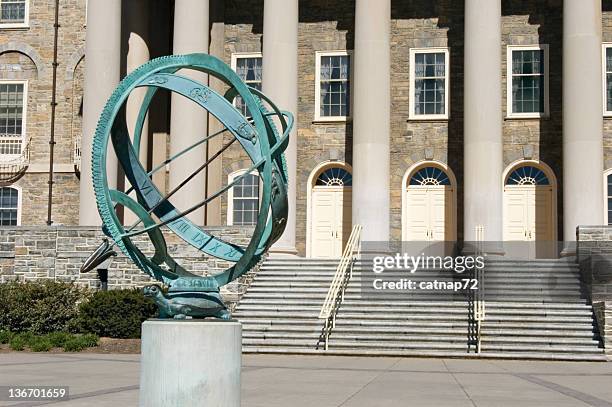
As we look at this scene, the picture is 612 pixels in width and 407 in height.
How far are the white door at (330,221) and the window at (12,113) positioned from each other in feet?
39.2

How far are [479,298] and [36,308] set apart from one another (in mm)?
11750

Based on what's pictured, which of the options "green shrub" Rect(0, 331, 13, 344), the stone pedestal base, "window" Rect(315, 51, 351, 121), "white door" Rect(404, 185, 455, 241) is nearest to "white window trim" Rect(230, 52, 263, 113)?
"window" Rect(315, 51, 351, 121)

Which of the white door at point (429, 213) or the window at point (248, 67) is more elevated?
the window at point (248, 67)

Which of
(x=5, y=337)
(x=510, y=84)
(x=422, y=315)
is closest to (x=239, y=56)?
(x=510, y=84)

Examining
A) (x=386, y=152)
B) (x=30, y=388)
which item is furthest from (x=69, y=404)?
(x=386, y=152)

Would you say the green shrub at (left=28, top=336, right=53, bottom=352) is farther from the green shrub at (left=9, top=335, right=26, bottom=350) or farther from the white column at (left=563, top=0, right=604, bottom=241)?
the white column at (left=563, top=0, right=604, bottom=241)

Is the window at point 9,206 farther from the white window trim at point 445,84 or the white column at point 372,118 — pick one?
the white window trim at point 445,84

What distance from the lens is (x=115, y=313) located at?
26.2m

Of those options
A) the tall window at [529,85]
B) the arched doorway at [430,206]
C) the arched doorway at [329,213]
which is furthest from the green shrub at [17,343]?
the tall window at [529,85]

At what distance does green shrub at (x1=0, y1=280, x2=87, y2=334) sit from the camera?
88.5 ft

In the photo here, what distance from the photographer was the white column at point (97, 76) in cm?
3203

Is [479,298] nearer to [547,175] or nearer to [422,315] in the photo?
[422,315]

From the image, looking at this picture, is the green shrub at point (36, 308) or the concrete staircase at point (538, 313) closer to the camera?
the concrete staircase at point (538, 313)

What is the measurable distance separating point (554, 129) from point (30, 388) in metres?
23.4
